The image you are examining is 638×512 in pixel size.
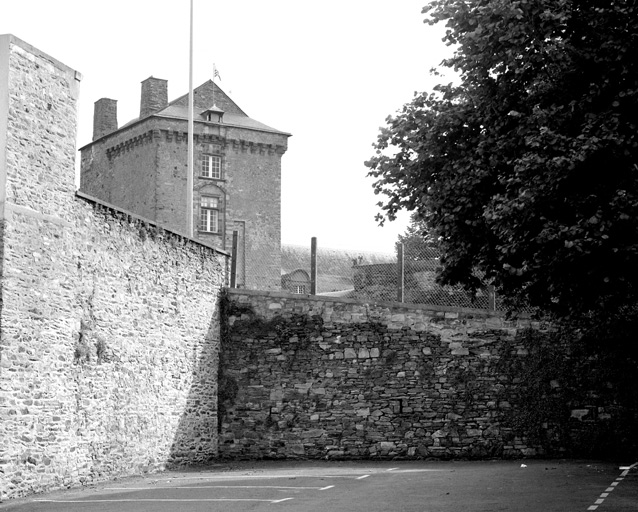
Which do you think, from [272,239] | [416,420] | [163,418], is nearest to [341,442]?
[416,420]

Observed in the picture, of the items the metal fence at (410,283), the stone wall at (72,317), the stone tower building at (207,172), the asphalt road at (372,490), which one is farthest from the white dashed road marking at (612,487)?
the stone tower building at (207,172)

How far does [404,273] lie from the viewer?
27.0m

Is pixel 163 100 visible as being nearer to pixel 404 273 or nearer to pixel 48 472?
pixel 404 273

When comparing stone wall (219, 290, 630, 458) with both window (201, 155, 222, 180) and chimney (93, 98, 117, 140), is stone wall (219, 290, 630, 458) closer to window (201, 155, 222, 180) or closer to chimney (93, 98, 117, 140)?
window (201, 155, 222, 180)

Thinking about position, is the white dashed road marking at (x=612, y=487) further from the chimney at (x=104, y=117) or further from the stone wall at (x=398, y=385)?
the chimney at (x=104, y=117)

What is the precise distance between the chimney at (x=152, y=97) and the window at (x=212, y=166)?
3976 mm

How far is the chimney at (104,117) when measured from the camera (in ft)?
208

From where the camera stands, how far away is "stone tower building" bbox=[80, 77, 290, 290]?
57656 mm

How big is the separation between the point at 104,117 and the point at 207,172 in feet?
28.7

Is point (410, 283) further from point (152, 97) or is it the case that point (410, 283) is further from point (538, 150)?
point (152, 97)

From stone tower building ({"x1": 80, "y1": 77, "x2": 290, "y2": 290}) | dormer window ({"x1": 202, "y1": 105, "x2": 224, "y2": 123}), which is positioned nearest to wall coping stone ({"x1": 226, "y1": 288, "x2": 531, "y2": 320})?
stone tower building ({"x1": 80, "y1": 77, "x2": 290, "y2": 290})

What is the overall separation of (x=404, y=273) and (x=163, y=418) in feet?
24.4

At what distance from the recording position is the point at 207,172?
195ft

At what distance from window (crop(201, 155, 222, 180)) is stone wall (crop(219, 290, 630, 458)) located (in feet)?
111
